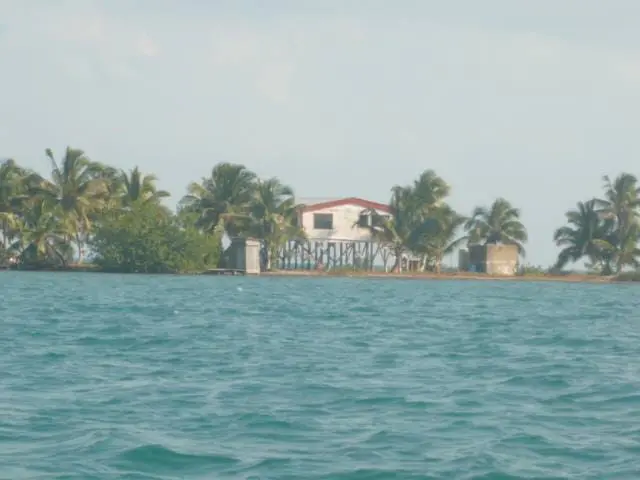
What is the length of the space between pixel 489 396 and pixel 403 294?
35871 mm

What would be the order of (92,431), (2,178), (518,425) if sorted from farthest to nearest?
(2,178) < (518,425) < (92,431)

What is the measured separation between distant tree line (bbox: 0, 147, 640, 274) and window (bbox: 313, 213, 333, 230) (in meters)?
2.39

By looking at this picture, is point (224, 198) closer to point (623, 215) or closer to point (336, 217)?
point (336, 217)

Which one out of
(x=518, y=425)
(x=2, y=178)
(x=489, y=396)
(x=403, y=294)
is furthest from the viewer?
(x=2, y=178)

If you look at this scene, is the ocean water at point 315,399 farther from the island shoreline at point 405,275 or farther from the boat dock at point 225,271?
the island shoreline at point 405,275

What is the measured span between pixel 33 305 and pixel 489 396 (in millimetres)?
23051

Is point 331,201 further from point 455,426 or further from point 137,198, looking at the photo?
point 455,426

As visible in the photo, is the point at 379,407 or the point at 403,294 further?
the point at 403,294

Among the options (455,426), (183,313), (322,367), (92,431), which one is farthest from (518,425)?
(183,313)

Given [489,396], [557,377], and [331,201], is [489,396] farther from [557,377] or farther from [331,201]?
[331,201]

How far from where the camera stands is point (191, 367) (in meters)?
18.2

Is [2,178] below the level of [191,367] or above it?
above

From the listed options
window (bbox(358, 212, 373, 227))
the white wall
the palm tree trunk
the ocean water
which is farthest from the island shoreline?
the ocean water

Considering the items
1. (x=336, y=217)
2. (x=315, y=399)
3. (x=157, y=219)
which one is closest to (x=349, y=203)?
(x=336, y=217)
